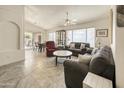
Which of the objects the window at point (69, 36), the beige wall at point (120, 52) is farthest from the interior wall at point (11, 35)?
the beige wall at point (120, 52)

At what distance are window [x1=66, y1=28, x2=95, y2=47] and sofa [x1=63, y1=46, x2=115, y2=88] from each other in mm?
6012

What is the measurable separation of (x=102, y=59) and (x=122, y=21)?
0.89m

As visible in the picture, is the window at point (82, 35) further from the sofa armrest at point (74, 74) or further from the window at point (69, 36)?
the sofa armrest at point (74, 74)

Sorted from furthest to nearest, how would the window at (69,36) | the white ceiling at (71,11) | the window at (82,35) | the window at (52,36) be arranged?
the window at (52,36)
the window at (69,36)
the window at (82,35)
the white ceiling at (71,11)

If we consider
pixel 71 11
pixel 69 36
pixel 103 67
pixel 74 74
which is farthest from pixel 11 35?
pixel 69 36

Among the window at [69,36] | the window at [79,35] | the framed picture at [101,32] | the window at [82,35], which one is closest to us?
the framed picture at [101,32]

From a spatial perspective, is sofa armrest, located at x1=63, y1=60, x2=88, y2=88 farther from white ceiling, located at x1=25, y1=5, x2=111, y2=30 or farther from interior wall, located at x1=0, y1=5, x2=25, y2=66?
interior wall, located at x1=0, y1=5, x2=25, y2=66

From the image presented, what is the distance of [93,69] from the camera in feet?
8.73

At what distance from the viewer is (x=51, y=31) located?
45.3 ft

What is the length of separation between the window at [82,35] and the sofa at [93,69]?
237 inches

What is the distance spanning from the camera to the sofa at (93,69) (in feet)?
8.19

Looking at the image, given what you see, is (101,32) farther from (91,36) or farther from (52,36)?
Result: (52,36)

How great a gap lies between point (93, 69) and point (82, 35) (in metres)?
7.37

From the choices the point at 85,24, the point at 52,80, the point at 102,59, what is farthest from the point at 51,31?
the point at 102,59
